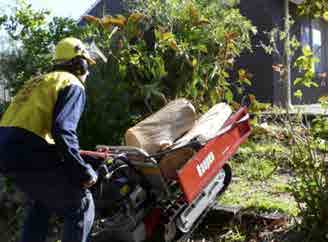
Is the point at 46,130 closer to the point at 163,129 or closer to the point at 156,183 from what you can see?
the point at 156,183

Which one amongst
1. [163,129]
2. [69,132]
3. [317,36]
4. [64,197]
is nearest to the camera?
[69,132]

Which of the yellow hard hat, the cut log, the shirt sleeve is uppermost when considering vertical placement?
the yellow hard hat

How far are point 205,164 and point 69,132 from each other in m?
1.39

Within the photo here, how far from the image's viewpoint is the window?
51.2ft

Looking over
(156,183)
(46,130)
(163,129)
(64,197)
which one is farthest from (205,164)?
(46,130)

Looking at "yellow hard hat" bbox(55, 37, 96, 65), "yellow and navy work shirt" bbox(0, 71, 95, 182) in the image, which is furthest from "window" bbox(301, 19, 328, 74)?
"yellow and navy work shirt" bbox(0, 71, 95, 182)

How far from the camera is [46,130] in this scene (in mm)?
3867

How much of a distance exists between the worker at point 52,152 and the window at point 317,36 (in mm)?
12412

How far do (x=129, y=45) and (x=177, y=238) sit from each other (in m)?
3.12

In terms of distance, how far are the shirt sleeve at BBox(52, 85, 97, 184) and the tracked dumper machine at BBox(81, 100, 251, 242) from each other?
557 millimetres

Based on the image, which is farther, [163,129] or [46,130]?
[163,129]

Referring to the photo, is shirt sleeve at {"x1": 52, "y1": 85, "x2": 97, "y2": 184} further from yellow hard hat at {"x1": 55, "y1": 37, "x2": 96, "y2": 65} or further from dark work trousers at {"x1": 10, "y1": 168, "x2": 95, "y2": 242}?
yellow hard hat at {"x1": 55, "y1": 37, "x2": 96, "y2": 65}

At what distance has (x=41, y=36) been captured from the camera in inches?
300

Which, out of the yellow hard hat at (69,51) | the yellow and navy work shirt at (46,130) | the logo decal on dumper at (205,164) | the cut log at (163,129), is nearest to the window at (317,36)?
the cut log at (163,129)
